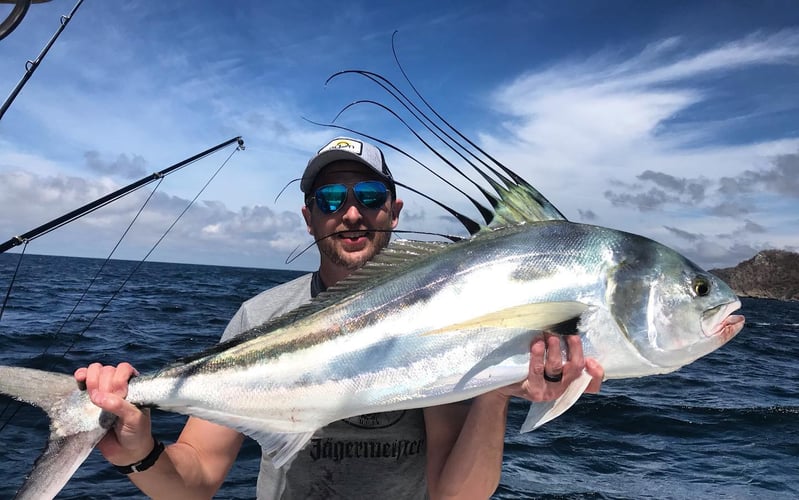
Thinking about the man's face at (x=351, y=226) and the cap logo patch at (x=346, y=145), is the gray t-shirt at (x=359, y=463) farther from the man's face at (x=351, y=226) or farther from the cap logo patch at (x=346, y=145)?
the cap logo patch at (x=346, y=145)

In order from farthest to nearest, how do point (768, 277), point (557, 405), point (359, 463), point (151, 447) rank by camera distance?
point (768, 277), point (359, 463), point (151, 447), point (557, 405)

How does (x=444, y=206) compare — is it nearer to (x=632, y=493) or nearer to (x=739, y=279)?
(x=632, y=493)

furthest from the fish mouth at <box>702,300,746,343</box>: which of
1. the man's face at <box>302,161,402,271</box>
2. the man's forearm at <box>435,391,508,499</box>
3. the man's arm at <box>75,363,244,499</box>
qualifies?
the man's arm at <box>75,363,244,499</box>

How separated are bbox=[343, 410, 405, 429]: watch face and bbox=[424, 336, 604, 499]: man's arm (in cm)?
18

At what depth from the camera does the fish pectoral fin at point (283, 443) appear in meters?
2.63

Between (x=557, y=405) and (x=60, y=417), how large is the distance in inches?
89.3

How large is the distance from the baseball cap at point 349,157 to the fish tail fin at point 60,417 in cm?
180

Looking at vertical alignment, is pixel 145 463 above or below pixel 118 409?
below

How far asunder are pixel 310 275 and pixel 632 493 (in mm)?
5820

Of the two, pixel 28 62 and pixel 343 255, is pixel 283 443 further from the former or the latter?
pixel 28 62

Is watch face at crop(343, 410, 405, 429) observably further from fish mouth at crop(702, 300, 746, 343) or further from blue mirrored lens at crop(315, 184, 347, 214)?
fish mouth at crop(702, 300, 746, 343)

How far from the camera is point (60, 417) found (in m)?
2.55

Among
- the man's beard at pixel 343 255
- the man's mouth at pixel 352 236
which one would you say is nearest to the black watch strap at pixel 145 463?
the man's beard at pixel 343 255

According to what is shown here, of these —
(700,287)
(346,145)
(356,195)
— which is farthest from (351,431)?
(700,287)
